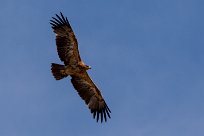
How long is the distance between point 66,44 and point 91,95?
318 cm

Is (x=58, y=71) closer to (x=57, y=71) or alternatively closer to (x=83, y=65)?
(x=57, y=71)

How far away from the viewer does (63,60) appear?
28500mm

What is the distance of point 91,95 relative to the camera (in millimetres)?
30375

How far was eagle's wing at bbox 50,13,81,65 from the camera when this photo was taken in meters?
28.4

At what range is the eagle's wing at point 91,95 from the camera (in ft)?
98.3

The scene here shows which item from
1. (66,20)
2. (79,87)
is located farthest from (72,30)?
(79,87)

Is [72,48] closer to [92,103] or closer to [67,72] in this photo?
[67,72]

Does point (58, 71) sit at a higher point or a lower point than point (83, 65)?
lower

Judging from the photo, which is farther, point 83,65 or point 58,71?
point 83,65

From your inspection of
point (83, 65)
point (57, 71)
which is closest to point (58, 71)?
point (57, 71)

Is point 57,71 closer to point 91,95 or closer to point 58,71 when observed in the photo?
point 58,71

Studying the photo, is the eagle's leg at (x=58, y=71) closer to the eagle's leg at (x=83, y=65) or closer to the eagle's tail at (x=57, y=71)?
the eagle's tail at (x=57, y=71)

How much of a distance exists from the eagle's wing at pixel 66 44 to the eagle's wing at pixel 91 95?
1502mm

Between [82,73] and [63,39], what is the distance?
1.95 meters
